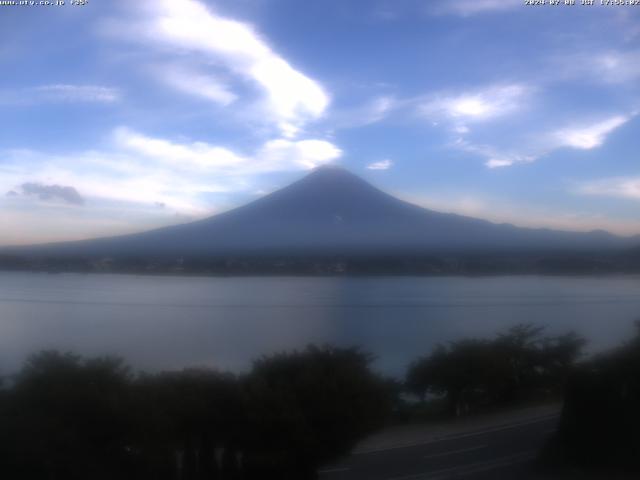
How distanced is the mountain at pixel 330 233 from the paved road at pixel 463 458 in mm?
2586

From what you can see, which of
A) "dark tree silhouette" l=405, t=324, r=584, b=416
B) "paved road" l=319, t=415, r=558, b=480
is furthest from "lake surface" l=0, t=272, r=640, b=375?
"paved road" l=319, t=415, r=558, b=480

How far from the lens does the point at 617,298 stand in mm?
7094

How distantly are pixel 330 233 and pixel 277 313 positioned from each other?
1643mm

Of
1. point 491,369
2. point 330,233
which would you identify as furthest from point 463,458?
point 330,233

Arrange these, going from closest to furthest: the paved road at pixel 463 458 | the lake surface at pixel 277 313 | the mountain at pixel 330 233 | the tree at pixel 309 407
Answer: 1. the paved road at pixel 463 458
2. the tree at pixel 309 407
3. the lake surface at pixel 277 313
4. the mountain at pixel 330 233

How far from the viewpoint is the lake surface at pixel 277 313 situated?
21.0ft

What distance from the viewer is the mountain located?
7.66m

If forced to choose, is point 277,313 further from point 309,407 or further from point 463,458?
point 463,458

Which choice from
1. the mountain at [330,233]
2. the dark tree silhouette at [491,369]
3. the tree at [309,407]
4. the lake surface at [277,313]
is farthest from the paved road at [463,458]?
the mountain at [330,233]

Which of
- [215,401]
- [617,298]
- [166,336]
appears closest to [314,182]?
[166,336]

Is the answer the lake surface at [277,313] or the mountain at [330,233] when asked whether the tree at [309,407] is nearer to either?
the lake surface at [277,313]

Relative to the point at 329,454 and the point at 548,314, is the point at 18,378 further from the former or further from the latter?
the point at 548,314

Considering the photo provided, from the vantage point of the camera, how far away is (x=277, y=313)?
7188mm

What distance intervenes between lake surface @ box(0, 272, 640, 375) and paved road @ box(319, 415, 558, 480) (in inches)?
35.5
